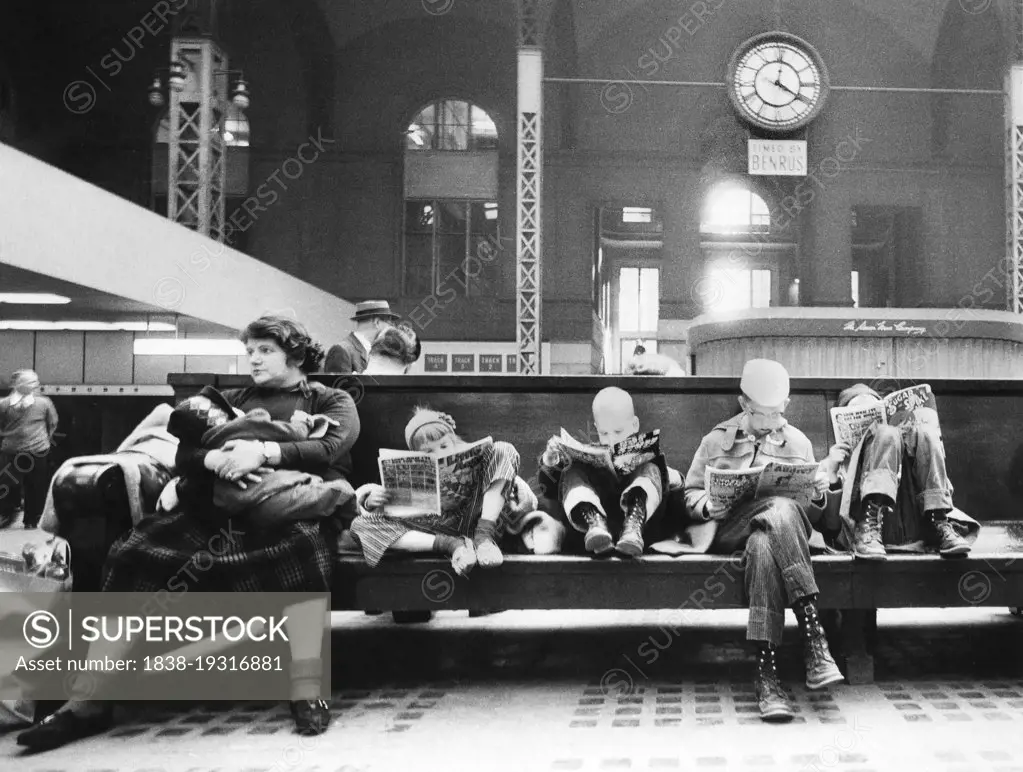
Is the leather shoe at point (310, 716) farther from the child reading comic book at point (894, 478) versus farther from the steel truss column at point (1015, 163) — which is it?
the steel truss column at point (1015, 163)

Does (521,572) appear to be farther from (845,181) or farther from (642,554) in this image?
(845,181)

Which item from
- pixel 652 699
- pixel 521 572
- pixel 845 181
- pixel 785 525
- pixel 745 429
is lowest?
pixel 652 699

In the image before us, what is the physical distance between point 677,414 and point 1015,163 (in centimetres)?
999

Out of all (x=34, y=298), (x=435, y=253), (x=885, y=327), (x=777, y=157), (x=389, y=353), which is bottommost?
(x=389, y=353)

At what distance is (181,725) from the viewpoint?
255cm

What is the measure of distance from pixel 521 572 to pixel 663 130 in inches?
568

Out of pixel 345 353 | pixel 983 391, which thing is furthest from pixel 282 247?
pixel 983 391

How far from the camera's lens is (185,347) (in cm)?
999

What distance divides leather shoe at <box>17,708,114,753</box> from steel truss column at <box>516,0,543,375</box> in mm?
8944

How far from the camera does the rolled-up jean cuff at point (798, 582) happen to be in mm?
2572

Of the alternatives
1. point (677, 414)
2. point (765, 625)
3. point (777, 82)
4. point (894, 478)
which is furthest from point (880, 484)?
point (777, 82)

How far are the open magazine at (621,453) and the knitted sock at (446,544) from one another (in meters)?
0.48

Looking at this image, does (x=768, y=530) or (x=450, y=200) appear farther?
(x=450, y=200)

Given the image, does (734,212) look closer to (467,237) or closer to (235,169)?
(467,237)
